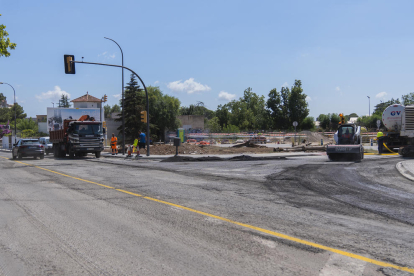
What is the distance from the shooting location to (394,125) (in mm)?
25859

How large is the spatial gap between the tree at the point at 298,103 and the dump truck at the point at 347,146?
202 feet

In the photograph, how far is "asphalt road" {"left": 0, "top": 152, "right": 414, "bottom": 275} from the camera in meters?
4.45

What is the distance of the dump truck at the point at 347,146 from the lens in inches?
783

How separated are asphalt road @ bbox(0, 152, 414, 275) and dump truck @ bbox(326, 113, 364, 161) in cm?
913

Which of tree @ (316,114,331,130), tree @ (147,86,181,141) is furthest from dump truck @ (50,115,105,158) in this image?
tree @ (316,114,331,130)

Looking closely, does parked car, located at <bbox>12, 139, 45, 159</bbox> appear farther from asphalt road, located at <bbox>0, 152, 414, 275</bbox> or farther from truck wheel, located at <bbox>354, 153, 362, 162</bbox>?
truck wheel, located at <bbox>354, 153, 362, 162</bbox>

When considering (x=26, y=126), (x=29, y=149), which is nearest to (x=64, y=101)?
(x=26, y=126)

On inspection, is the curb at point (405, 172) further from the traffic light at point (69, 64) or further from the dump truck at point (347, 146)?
the traffic light at point (69, 64)

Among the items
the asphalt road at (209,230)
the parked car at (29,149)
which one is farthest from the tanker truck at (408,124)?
the parked car at (29,149)

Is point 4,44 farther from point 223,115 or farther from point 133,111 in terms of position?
point 223,115

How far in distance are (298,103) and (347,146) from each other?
63.9 metres

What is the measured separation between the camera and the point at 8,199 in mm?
9234

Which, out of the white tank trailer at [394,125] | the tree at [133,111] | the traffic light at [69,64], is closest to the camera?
the traffic light at [69,64]

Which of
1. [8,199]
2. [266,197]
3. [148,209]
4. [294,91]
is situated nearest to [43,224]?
[148,209]
